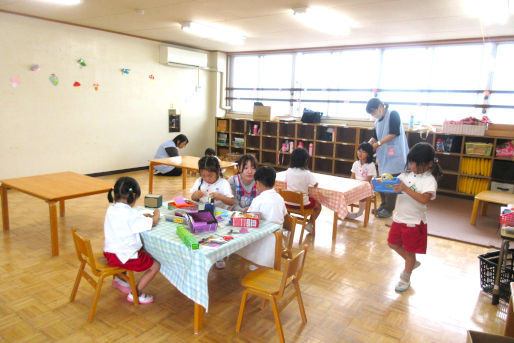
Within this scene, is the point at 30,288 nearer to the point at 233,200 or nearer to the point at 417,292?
the point at 233,200

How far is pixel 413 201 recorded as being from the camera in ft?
9.48

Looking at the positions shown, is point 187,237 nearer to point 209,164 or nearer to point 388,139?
point 209,164

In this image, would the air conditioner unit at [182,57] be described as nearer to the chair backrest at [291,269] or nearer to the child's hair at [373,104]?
the child's hair at [373,104]

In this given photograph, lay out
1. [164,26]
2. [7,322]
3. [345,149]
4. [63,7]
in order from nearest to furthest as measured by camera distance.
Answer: [7,322], [63,7], [164,26], [345,149]

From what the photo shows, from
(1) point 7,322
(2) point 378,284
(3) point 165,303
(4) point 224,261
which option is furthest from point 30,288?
(2) point 378,284

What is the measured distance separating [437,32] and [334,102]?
245 cm

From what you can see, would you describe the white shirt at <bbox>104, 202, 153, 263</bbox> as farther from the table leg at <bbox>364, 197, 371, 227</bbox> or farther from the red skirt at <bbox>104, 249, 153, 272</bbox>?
the table leg at <bbox>364, 197, 371, 227</bbox>

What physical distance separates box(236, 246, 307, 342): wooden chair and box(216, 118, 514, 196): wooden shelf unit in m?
5.03

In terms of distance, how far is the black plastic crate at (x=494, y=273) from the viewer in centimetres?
289

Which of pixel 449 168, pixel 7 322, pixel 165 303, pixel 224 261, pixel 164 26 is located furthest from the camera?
pixel 449 168

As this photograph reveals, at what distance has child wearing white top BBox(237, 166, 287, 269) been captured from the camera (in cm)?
263

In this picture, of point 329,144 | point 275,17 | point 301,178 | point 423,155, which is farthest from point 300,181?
point 329,144

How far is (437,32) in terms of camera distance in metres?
5.82

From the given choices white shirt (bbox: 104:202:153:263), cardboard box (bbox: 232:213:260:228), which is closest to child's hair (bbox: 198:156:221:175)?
cardboard box (bbox: 232:213:260:228)
